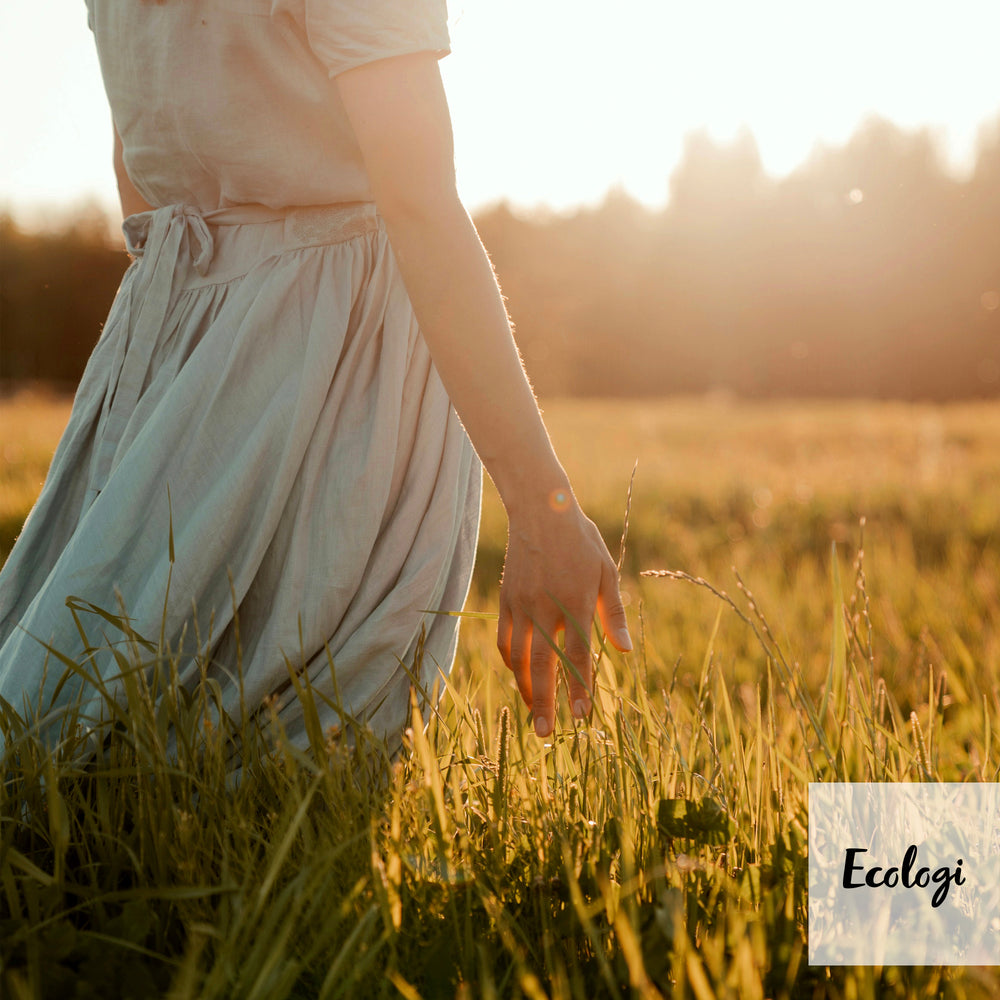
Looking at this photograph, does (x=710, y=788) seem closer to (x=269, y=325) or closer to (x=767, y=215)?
(x=269, y=325)

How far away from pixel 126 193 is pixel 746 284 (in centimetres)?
3831

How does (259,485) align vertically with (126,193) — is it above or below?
below

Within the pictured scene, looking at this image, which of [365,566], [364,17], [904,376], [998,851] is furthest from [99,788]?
[904,376]

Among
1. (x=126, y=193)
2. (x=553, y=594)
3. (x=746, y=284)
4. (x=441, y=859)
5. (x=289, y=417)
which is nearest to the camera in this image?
(x=441, y=859)

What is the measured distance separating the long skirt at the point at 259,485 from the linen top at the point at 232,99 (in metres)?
0.07

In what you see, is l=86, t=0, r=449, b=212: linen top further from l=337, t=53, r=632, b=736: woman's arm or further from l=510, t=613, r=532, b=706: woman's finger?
l=510, t=613, r=532, b=706: woman's finger

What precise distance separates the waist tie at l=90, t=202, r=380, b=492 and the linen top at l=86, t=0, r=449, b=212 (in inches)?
1.1

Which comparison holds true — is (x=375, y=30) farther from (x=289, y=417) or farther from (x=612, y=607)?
(x=612, y=607)

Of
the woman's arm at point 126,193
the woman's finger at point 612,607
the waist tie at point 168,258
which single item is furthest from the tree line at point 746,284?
the woman's finger at point 612,607

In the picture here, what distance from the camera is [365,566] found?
140 centimetres

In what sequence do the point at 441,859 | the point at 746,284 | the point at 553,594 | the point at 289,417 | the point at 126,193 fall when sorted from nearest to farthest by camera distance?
the point at 441,859, the point at 553,594, the point at 289,417, the point at 126,193, the point at 746,284

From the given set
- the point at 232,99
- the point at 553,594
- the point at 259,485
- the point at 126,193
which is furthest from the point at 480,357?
the point at 126,193

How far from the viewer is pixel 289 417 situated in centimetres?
138

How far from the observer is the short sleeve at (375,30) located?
1.12 metres
